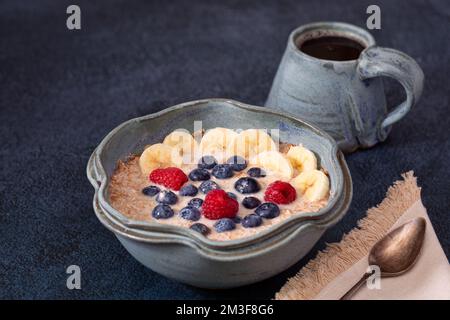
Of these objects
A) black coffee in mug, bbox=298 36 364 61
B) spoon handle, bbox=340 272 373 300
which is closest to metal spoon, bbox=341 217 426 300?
spoon handle, bbox=340 272 373 300

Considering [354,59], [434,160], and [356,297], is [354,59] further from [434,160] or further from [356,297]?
[356,297]

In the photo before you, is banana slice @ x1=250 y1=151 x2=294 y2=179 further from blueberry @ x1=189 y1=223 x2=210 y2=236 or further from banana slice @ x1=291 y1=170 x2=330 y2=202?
blueberry @ x1=189 y1=223 x2=210 y2=236

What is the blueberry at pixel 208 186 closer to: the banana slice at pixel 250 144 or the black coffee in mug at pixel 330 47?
the banana slice at pixel 250 144

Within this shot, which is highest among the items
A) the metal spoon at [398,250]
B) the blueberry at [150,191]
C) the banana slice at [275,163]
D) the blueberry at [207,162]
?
the banana slice at [275,163]

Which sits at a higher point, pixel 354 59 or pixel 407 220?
pixel 354 59

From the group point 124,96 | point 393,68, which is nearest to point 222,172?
point 393,68

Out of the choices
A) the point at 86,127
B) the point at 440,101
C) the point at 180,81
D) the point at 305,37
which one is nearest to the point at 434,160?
the point at 440,101

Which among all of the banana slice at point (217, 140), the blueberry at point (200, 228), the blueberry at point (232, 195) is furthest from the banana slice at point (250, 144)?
the blueberry at point (200, 228)

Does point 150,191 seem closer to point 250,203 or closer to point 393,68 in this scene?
point 250,203
